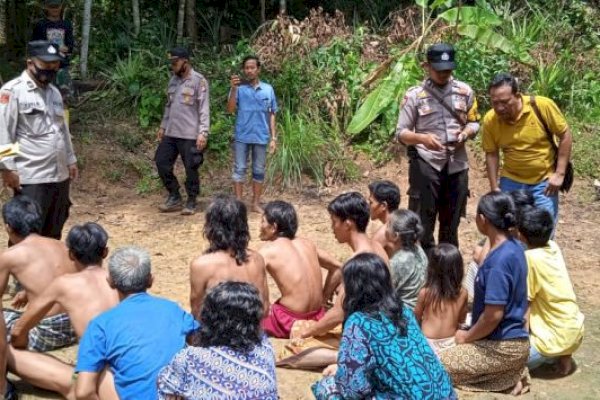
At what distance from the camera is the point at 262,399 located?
3.56 meters

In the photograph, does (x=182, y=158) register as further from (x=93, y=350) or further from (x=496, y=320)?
(x=93, y=350)

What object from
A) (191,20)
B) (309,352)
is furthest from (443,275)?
(191,20)

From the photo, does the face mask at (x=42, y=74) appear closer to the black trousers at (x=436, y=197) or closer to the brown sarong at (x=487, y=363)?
the black trousers at (x=436, y=197)

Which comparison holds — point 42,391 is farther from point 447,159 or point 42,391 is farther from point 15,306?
point 447,159

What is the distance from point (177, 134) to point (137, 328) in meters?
5.26

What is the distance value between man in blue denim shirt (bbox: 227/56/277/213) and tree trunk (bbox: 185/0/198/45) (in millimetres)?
4131

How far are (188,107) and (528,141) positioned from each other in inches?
159

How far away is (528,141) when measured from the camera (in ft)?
20.1

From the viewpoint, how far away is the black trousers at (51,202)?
251 inches

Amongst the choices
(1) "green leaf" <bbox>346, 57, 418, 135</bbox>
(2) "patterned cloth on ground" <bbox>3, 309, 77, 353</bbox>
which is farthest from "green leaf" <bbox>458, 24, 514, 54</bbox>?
(2) "patterned cloth on ground" <bbox>3, 309, 77, 353</bbox>

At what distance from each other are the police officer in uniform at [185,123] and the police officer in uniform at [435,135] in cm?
298

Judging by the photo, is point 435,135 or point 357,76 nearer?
point 435,135

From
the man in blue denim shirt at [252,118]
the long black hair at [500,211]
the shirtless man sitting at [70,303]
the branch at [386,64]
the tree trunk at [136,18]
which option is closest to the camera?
the shirtless man sitting at [70,303]

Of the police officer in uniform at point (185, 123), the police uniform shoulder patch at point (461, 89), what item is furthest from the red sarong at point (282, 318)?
the police officer in uniform at point (185, 123)
